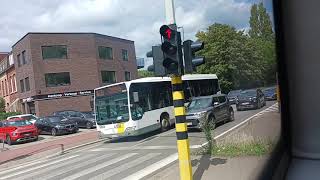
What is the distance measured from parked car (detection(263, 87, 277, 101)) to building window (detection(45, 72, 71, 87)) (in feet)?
16.4

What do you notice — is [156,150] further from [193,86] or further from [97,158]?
[193,86]

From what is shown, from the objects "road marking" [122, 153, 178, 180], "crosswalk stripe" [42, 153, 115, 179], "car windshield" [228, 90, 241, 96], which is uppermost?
"car windshield" [228, 90, 241, 96]

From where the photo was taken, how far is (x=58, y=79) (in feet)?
36.0

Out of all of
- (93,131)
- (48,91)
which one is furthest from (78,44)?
(93,131)

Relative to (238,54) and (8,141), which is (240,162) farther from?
(8,141)

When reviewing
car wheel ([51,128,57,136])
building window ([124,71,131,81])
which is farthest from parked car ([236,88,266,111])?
car wheel ([51,128,57,136])

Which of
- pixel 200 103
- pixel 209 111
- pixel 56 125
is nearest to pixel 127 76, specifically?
pixel 209 111

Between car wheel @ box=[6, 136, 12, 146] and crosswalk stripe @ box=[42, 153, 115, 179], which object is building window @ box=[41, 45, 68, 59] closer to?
crosswalk stripe @ box=[42, 153, 115, 179]

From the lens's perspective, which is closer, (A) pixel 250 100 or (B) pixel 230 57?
(B) pixel 230 57

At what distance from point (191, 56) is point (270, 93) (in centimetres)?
209

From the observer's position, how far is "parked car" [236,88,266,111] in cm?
717

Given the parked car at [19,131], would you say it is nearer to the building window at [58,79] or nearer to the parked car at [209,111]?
the building window at [58,79]

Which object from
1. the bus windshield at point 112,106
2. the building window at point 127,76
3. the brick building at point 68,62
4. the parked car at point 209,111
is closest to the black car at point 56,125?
the bus windshield at point 112,106

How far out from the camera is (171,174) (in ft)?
26.9
